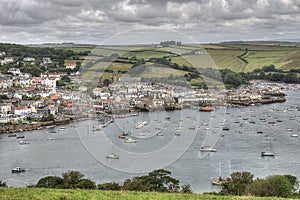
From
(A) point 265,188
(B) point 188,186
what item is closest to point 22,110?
(B) point 188,186

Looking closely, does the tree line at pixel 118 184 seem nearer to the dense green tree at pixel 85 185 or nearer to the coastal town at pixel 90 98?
the dense green tree at pixel 85 185

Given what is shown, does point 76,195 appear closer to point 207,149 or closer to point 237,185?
point 237,185

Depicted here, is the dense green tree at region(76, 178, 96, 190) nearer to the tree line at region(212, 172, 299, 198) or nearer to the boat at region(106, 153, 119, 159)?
the tree line at region(212, 172, 299, 198)

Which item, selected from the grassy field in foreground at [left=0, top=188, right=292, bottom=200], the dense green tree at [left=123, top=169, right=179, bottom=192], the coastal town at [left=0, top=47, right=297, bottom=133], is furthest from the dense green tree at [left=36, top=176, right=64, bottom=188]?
the coastal town at [left=0, top=47, right=297, bottom=133]

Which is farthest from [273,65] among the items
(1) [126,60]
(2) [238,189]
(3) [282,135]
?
(2) [238,189]

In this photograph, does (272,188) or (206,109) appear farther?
(206,109)

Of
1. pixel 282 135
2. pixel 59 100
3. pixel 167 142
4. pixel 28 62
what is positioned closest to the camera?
pixel 167 142

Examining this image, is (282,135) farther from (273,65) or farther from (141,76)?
(273,65)
